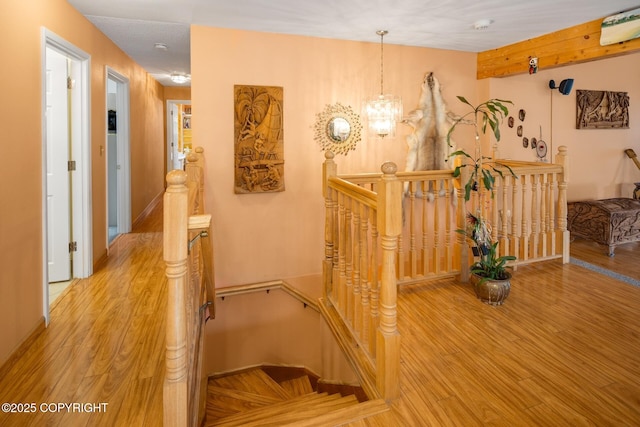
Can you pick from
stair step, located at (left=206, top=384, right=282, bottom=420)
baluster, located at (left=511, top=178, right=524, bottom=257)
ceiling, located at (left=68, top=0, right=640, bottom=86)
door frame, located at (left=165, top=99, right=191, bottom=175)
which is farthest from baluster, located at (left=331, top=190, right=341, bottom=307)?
door frame, located at (left=165, top=99, right=191, bottom=175)

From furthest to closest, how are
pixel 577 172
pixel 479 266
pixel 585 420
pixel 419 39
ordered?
pixel 577 172
pixel 419 39
pixel 479 266
pixel 585 420

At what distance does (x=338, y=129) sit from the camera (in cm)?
408

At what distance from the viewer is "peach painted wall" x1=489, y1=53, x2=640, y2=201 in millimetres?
4691

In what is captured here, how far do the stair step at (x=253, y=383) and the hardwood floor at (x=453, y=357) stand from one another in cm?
129

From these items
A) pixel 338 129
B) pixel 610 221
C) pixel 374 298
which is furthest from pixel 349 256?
pixel 610 221

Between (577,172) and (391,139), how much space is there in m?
2.84

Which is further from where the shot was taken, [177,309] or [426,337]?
[426,337]

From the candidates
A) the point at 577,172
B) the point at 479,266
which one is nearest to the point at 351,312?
the point at 479,266

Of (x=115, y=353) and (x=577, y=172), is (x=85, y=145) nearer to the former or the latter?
(x=115, y=353)

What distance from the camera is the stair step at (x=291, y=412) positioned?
196 centimetres

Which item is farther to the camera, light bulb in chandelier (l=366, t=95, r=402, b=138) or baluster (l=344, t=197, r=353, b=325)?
light bulb in chandelier (l=366, t=95, r=402, b=138)

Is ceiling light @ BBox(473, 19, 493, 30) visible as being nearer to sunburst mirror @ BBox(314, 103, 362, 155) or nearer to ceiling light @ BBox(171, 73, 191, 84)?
sunburst mirror @ BBox(314, 103, 362, 155)

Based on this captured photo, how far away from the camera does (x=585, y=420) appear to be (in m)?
1.68

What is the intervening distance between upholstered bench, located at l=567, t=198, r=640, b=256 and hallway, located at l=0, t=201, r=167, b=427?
4.50 meters
